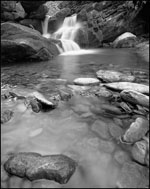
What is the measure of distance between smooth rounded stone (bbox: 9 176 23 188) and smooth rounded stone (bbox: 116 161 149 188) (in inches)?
47.6

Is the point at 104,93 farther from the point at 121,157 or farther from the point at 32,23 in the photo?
A: the point at 32,23

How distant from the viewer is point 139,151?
235 cm

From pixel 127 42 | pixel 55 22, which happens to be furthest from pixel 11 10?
pixel 127 42

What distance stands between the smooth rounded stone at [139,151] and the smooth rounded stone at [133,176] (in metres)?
0.10

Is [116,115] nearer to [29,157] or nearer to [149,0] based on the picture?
[29,157]

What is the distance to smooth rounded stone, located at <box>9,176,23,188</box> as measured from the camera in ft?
6.53

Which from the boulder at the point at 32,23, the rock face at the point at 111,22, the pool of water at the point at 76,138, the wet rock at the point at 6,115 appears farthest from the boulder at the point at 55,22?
the wet rock at the point at 6,115

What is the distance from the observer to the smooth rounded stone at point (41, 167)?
2.01m

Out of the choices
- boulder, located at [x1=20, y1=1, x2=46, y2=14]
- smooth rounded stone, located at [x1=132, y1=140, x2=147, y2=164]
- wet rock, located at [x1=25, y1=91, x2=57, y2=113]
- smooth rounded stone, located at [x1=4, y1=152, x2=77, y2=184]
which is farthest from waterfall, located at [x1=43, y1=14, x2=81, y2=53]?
smooth rounded stone, located at [x1=4, y1=152, x2=77, y2=184]

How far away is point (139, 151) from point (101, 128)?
0.87 meters

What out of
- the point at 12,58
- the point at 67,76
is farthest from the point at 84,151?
the point at 12,58

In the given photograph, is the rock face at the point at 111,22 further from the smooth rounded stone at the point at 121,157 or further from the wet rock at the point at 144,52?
the smooth rounded stone at the point at 121,157

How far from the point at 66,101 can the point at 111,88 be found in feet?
4.47

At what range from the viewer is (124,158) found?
235 centimetres
